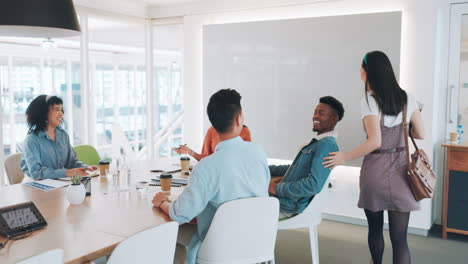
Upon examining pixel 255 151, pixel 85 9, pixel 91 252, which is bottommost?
pixel 91 252

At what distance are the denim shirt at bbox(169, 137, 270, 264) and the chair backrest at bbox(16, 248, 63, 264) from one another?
0.69 metres

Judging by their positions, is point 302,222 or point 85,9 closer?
point 302,222

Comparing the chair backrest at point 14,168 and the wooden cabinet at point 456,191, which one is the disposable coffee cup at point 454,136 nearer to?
the wooden cabinet at point 456,191

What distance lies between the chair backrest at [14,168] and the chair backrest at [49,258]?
2.21 m

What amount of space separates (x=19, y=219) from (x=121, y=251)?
0.68m

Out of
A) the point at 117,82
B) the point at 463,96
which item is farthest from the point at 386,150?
the point at 117,82

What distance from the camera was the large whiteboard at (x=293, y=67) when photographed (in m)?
4.33

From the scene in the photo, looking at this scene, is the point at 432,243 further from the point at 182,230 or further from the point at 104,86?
the point at 104,86

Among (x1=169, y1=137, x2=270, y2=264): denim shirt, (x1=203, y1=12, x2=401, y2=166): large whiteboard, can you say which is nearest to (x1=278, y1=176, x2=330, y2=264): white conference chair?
(x1=169, y1=137, x2=270, y2=264): denim shirt

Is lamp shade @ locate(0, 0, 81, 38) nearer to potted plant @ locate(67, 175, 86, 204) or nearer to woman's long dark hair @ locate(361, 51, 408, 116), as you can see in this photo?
potted plant @ locate(67, 175, 86, 204)

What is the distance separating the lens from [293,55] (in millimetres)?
4707

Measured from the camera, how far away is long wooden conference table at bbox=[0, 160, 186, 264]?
5.40ft

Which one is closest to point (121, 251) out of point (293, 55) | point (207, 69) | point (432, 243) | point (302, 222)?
point (302, 222)

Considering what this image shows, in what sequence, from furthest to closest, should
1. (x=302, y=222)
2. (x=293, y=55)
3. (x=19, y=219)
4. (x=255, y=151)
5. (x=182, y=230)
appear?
(x=293, y=55)
(x=302, y=222)
(x=182, y=230)
(x=255, y=151)
(x=19, y=219)
